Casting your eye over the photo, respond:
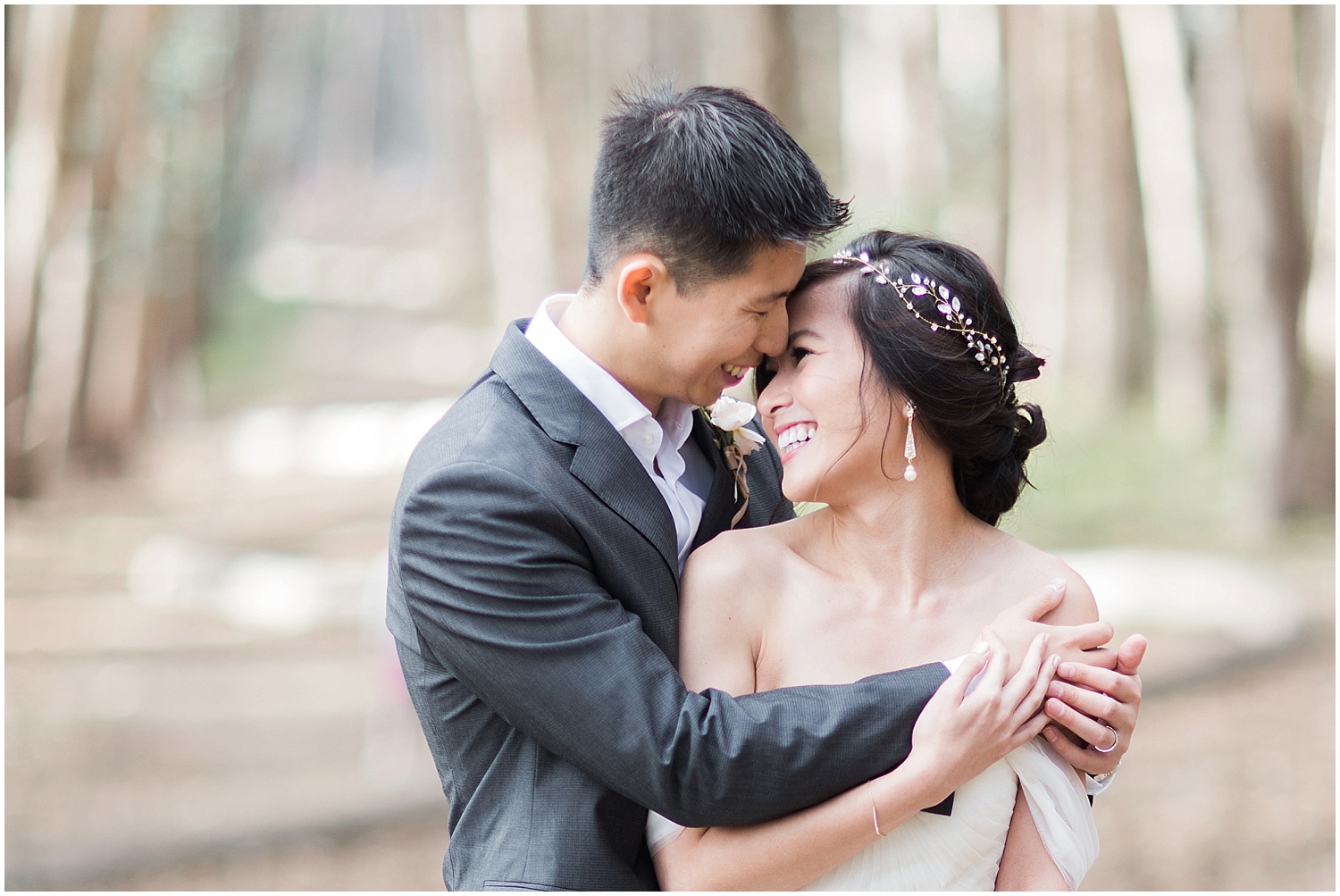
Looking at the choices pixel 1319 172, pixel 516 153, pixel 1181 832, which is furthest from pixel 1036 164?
pixel 1181 832

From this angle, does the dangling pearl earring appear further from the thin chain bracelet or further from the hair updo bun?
the thin chain bracelet

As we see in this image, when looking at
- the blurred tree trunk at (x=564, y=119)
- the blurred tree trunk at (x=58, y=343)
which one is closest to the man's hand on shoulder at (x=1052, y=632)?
the blurred tree trunk at (x=564, y=119)

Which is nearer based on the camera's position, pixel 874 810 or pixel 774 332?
pixel 874 810

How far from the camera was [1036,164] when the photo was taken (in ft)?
61.0

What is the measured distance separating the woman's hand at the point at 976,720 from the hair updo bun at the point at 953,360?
494 millimetres

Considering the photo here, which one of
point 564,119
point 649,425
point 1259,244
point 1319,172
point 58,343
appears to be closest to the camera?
point 649,425

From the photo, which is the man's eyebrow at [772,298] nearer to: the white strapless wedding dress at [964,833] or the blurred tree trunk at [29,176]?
the white strapless wedding dress at [964,833]

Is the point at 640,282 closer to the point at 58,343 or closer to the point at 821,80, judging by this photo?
the point at 58,343

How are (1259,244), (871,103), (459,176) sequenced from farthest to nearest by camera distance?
1. (459,176)
2. (871,103)
3. (1259,244)

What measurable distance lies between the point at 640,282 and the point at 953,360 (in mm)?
648

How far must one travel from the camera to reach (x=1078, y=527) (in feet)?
37.8

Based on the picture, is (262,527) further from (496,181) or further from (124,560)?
(496,181)

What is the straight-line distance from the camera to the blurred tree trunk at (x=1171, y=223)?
A: 1277 cm

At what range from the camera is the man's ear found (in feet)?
8.00
